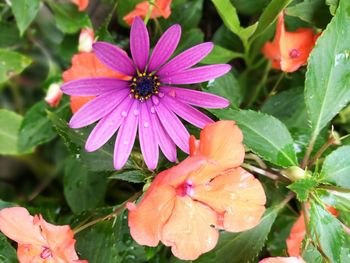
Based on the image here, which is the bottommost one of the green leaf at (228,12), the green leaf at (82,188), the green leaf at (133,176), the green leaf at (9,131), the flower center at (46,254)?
the green leaf at (82,188)

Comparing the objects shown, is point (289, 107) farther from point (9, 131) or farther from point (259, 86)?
point (9, 131)

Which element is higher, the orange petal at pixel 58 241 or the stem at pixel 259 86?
the stem at pixel 259 86

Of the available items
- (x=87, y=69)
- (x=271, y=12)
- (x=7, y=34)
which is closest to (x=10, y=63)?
(x=7, y=34)

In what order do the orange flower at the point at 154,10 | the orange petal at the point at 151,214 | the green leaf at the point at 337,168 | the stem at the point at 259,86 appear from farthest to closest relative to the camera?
the stem at the point at 259,86 → the orange flower at the point at 154,10 → the green leaf at the point at 337,168 → the orange petal at the point at 151,214

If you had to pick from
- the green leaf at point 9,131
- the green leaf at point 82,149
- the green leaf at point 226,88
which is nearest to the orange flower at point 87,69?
the green leaf at point 82,149

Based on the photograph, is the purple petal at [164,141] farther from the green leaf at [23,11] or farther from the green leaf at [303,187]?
the green leaf at [23,11]

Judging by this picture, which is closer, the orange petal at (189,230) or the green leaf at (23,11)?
the orange petal at (189,230)

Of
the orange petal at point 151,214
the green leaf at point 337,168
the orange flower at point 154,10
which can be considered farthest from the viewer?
the orange flower at point 154,10

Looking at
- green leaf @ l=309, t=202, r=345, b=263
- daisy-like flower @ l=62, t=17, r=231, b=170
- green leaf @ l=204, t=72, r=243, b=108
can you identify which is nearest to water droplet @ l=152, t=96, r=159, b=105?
daisy-like flower @ l=62, t=17, r=231, b=170
